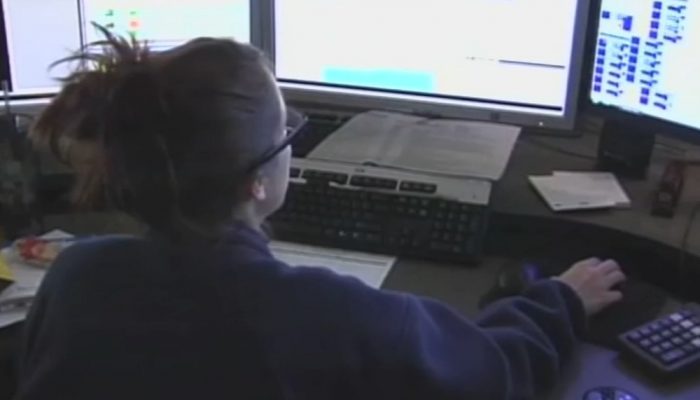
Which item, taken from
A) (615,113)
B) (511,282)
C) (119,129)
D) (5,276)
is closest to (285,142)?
(119,129)

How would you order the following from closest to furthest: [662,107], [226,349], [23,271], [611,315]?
1. [226,349]
2. [611,315]
3. [23,271]
4. [662,107]

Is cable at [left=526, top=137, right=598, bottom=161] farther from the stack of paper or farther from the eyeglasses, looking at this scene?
the eyeglasses

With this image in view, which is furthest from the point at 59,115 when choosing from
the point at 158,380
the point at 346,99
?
the point at 346,99

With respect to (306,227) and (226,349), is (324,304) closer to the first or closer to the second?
(226,349)

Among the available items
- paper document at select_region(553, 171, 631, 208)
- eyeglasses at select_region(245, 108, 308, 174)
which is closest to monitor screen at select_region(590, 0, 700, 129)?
paper document at select_region(553, 171, 631, 208)

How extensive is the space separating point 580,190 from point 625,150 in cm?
13

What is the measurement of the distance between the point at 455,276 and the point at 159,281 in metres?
0.60

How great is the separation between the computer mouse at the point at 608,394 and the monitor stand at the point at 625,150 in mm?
596

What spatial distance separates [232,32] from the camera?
1.71 meters

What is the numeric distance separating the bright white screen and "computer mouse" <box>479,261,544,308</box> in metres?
0.34

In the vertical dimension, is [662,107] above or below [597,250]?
above

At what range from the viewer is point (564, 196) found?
5.24 feet

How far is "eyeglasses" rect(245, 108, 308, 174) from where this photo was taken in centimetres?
98

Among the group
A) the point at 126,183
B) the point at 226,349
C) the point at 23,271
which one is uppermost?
the point at 126,183
